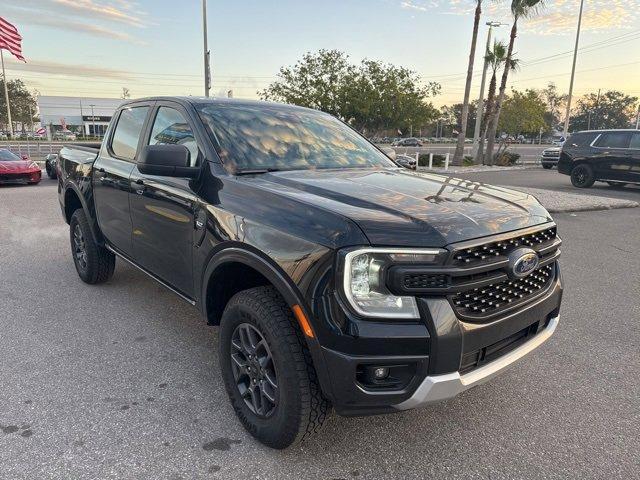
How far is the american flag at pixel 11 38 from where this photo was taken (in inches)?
962

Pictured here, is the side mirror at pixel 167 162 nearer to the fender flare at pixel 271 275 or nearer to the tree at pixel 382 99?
the fender flare at pixel 271 275

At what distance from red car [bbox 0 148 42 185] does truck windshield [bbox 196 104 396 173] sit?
13590mm

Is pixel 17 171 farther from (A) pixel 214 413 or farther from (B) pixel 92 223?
(A) pixel 214 413

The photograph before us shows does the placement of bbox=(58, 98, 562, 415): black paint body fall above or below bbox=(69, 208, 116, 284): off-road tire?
above

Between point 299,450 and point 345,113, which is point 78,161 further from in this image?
point 345,113

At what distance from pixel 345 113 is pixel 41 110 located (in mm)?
76030

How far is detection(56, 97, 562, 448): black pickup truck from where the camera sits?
2047mm

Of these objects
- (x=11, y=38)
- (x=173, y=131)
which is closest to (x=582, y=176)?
(x=173, y=131)

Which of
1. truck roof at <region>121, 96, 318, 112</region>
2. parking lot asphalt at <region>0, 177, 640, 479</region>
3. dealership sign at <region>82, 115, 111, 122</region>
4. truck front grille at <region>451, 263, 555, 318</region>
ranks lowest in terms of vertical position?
parking lot asphalt at <region>0, 177, 640, 479</region>

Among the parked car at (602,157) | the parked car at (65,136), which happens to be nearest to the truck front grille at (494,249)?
the parked car at (602,157)

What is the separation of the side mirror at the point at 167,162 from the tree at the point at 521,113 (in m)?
33.9

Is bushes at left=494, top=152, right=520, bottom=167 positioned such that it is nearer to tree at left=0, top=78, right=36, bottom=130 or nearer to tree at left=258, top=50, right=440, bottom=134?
tree at left=258, top=50, right=440, bottom=134

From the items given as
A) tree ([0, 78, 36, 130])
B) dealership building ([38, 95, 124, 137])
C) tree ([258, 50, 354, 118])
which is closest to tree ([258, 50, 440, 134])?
tree ([258, 50, 354, 118])

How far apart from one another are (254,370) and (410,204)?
118cm
